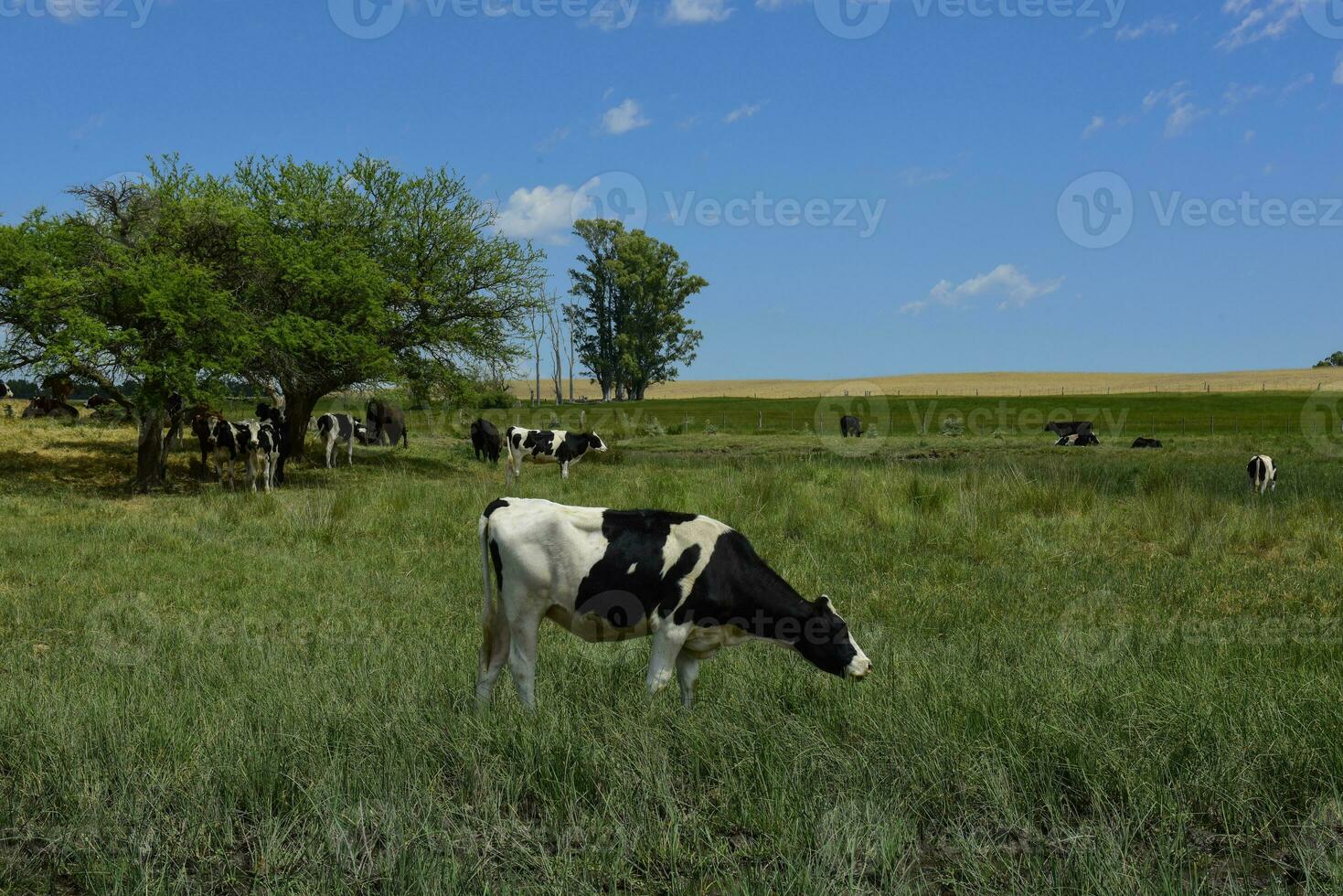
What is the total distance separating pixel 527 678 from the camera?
240 inches

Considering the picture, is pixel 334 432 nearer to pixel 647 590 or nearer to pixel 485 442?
pixel 485 442

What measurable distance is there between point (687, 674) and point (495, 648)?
4.14 feet

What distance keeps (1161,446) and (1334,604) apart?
36.2 meters

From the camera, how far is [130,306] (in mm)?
26000

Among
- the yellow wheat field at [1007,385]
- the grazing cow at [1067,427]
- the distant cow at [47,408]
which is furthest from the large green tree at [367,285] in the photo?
the yellow wheat field at [1007,385]

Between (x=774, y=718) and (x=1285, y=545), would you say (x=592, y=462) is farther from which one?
(x=774, y=718)

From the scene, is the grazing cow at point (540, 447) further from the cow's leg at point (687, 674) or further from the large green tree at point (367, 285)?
the cow's leg at point (687, 674)

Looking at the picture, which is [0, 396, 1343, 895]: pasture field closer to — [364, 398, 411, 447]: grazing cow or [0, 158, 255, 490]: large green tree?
[0, 158, 255, 490]: large green tree

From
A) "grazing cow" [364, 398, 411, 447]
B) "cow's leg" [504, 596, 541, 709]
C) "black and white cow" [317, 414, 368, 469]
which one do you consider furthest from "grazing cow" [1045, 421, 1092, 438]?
"cow's leg" [504, 596, 541, 709]

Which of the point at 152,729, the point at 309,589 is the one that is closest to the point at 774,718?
the point at 152,729

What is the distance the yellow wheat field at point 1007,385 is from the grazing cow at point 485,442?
77.9 metres

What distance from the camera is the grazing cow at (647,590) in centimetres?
602

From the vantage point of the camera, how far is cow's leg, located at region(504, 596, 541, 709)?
610 cm

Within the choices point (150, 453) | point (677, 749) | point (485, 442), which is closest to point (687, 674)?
point (677, 749)
